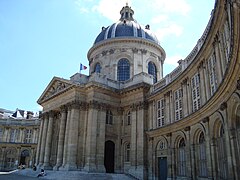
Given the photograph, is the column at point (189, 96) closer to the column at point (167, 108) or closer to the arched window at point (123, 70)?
the column at point (167, 108)

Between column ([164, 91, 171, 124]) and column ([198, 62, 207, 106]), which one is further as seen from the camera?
column ([164, 91, 171, 124])

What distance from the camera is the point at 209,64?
16562 mm

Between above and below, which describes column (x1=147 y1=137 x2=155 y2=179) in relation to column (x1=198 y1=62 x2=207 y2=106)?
below

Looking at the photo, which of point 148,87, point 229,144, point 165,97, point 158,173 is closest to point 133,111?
point 148,87

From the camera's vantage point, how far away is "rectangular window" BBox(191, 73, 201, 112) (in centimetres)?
1866

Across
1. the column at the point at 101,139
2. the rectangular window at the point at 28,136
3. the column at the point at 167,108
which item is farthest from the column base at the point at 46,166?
the rectangular window at the point at 28,136

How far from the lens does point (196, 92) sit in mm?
18969

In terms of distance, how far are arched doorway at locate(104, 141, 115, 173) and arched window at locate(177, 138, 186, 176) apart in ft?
29.8

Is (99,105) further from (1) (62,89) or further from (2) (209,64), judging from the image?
(2) (209,64)

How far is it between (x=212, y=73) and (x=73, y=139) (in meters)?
15.7

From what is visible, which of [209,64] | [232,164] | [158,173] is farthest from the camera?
[158,173]

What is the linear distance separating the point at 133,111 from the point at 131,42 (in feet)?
38.4

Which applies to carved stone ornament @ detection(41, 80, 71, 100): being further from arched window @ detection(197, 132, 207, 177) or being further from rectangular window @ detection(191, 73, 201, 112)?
arched window @ detection(197, 132, 207, 177)

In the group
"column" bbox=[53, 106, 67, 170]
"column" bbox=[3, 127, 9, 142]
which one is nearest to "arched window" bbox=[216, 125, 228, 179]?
"column" bbox=[53, 106, 67, 170]
